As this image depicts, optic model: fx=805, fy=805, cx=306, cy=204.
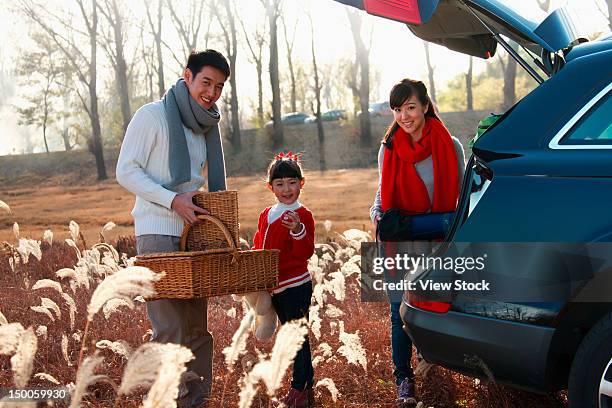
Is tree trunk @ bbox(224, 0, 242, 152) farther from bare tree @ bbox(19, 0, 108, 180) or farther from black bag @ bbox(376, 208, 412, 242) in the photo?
black bag @ bbox(376, 208, 412, 242)

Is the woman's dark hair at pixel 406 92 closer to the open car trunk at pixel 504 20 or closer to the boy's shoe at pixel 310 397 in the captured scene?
the open car trunk at pixel 504 20

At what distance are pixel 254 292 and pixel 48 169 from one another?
31.1 metres

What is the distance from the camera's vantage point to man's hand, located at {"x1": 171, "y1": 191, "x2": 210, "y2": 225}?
14.2ft

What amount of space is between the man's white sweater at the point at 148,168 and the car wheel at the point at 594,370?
228 cm

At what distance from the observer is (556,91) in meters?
3.34

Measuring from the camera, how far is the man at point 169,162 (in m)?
4.44

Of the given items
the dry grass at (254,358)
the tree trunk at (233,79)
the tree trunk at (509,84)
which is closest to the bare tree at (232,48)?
the tree trunk at (233,79)

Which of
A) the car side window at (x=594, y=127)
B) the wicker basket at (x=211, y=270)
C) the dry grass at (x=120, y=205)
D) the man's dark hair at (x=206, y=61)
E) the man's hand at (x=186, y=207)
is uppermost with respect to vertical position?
the man's dark hair at (x=206, y=61)

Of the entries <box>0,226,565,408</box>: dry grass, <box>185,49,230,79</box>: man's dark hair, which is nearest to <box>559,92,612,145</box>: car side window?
<box>0,226,565,408</box>: dry grass

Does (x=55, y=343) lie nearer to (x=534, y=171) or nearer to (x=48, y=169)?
(x=534, y=171)

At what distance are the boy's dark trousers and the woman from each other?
0.53m

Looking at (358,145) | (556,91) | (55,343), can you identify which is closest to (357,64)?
(358,145)

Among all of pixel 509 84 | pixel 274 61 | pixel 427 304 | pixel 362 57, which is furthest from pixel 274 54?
pixel 427 304

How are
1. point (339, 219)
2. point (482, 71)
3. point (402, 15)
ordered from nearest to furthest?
point (402, 15)
point (339, 219)
point (482, 71)
